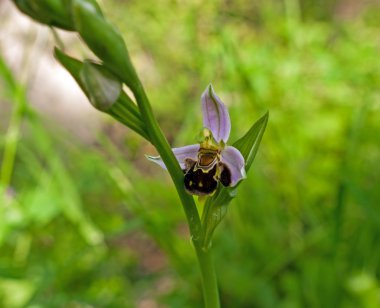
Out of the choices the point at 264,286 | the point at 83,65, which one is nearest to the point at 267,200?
the point at 264,286

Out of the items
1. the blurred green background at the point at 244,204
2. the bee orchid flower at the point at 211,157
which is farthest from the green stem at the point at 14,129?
the bee orchid flower at the point at 211,157

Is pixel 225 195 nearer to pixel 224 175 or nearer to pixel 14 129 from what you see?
pixel 224 175

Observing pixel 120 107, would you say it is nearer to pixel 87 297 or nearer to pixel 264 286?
pixel 87 297

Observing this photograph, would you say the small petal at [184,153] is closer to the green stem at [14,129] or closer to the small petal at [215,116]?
the small petal at [215,116]

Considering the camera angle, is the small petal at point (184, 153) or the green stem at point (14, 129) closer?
the small petal at point (184, 153)

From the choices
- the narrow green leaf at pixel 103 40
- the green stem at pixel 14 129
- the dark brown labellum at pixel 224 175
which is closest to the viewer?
the narrow green leaf at pixel 103 40

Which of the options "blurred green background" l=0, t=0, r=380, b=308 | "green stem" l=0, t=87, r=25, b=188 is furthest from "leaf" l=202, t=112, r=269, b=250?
"green stem" l=0, t=87, r=25, b=188
